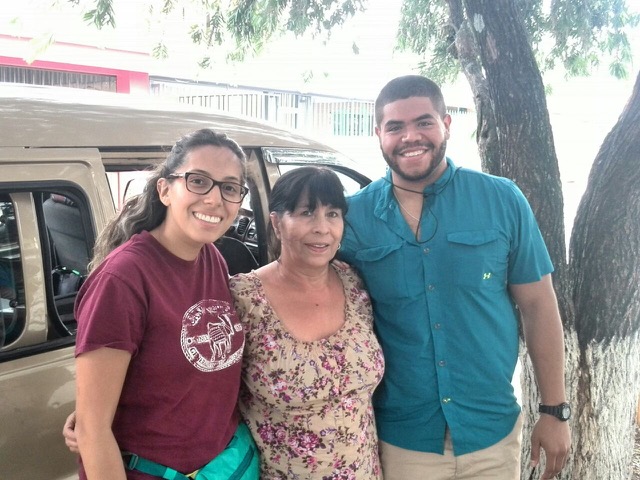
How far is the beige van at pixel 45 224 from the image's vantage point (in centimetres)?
215

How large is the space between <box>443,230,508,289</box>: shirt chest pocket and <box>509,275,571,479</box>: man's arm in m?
0.19

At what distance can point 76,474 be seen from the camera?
91.6 inches

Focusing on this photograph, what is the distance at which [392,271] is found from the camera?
2.18 meters

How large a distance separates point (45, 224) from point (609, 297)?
2.64m

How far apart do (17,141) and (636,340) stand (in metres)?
3.04

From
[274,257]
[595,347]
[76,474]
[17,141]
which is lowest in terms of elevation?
[76,474]

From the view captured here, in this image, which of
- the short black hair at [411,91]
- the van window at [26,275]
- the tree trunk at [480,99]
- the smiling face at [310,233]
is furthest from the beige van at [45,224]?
the tree trunk at [480,99]

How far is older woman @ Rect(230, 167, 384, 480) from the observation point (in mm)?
1919

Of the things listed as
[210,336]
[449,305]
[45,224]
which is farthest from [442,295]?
[45,224]

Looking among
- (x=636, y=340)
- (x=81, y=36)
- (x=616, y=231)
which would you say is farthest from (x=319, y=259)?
(x=81, y=36)

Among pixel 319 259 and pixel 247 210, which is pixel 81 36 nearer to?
pixel 247 210

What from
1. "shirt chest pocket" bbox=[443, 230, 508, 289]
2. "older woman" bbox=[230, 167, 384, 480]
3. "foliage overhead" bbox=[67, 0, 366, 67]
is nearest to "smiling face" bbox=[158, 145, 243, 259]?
"older woman" bbox=[230, 167, 384, 480]

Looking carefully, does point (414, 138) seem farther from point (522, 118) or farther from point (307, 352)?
point (522, 118)

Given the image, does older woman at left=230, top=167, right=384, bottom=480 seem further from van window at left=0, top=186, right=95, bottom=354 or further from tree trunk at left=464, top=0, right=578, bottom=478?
tree trunk at left=464, top=0, right=578, bottom=478
